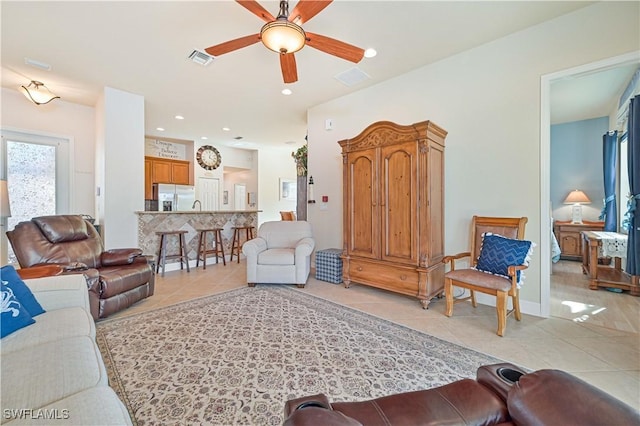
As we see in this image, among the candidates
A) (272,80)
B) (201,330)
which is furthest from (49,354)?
(272,80)

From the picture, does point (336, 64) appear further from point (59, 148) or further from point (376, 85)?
point (59, 148)

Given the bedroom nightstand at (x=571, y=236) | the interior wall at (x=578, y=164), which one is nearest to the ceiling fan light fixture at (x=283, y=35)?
the bedroom nightstand at (x=571, y=236)

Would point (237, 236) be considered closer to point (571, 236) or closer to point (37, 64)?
point (37, 64)

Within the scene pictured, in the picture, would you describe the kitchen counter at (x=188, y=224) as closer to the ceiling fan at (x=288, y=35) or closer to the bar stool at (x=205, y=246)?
the bar stool at (x=205, y=246)

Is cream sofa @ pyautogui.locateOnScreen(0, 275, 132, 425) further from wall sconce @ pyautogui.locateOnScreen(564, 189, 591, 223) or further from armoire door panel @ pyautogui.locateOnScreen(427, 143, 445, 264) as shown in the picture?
wall sconce @ pyautogui.locateOnScreen(564, 189, 591, 223)

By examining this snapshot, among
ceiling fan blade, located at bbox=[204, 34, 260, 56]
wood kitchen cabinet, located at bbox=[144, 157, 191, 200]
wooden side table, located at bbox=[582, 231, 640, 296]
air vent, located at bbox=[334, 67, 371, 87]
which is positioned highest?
air vent, located at bbox=[334, 67, 371, 87]

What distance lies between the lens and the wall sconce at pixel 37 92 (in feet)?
12.8

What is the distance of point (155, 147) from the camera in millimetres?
7559

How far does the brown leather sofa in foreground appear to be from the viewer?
69cm

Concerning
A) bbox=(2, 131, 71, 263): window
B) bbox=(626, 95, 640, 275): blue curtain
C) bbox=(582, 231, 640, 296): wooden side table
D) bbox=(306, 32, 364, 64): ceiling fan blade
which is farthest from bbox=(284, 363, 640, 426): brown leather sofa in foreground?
bbox=(2, 131, 71, 263): window

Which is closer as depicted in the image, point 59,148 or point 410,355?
point 410,355

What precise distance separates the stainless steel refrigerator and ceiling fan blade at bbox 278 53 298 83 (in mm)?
5394

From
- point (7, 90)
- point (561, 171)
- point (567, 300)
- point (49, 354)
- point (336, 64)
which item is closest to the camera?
point (49, 354)

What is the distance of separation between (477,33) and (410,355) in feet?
10.8
